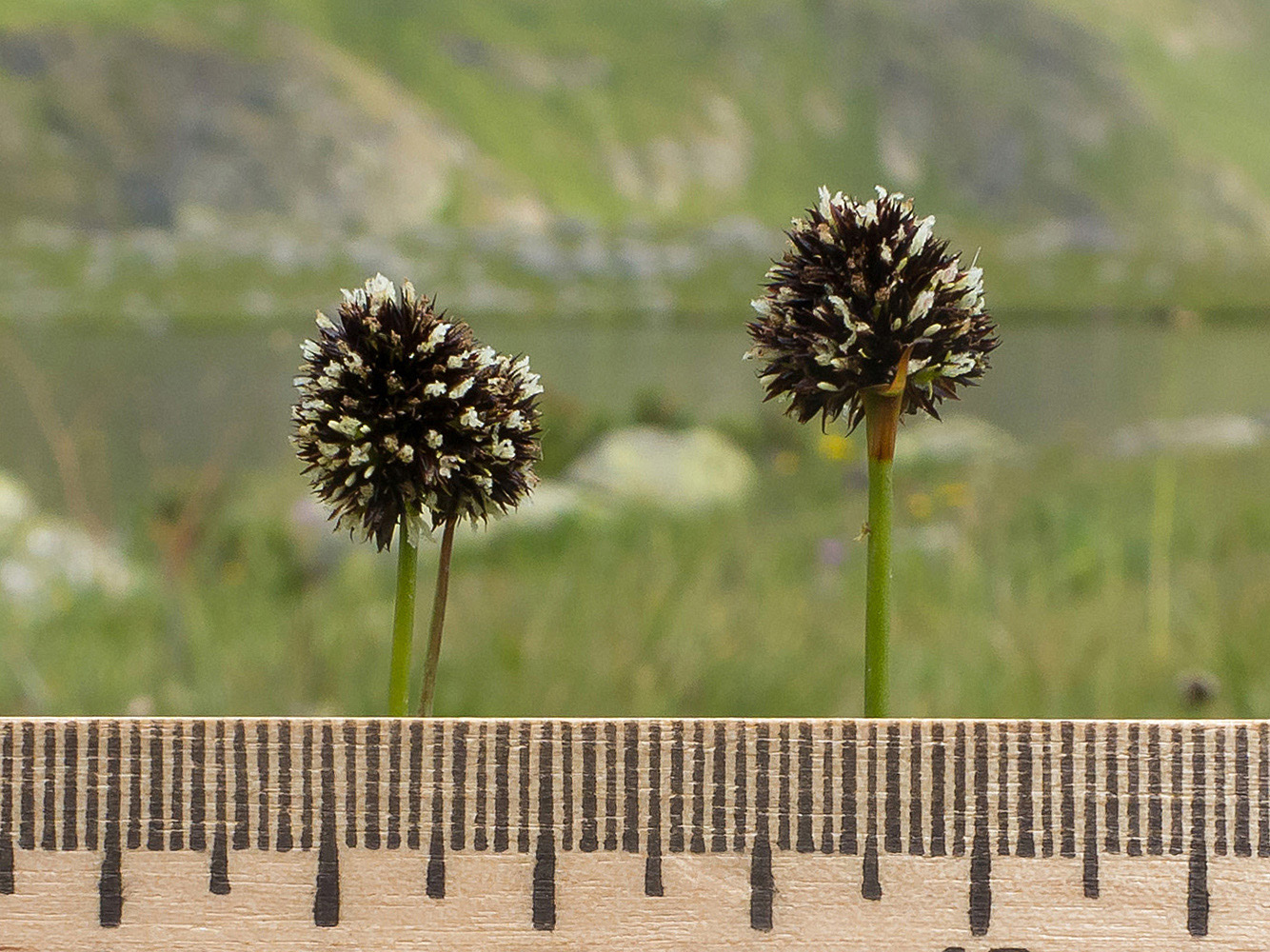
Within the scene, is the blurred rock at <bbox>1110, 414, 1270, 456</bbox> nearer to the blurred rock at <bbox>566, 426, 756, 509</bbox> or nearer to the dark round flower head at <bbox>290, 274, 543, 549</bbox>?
the blurred rock at <bbox>566, 426, 756, 509</bbox>

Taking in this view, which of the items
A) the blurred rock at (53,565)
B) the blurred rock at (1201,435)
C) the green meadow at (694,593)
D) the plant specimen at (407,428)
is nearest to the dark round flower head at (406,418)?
the plant specimen at (407,428)

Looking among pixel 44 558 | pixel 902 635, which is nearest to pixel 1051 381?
pixel 902 635

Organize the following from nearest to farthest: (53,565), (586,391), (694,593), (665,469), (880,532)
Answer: (880,532) < (694,593) < (53,565) < (665,469) < (586,391)

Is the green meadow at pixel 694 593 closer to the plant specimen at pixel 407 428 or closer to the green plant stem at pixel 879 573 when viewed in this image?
the green plant stem at pixel 879 573

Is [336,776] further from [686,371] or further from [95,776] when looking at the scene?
[686,371]

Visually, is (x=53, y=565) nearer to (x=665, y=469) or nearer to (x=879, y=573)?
(x=665, y=469)

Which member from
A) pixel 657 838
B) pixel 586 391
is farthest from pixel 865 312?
pixel 586 391

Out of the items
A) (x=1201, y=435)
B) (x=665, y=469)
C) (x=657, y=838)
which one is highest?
(x=1201, y=435)
